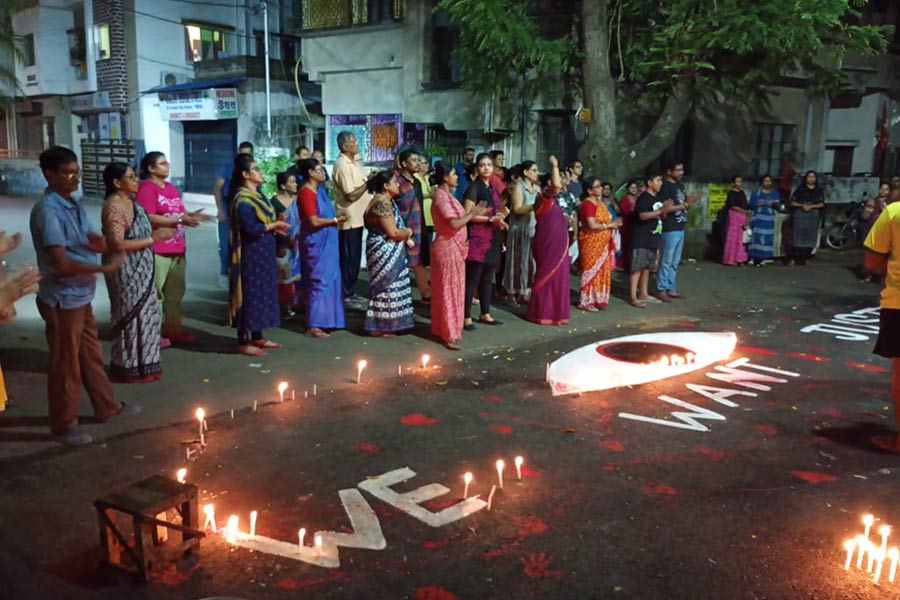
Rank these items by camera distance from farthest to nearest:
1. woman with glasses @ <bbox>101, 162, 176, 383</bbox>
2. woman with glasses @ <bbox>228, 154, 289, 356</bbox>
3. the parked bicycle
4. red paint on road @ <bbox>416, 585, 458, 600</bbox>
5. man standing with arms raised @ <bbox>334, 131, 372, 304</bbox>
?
1. the parked bicycle
2. man standing with arms raised @ <bbox>334, 131, 372, 304</bbox>
3. woman with glasses @ <bbox>228, 154, 289, 356</bbox>
4. woman with glasses @ <bbox>101, 162, 176, 383</bbox>
5. red paint on road @ <bbox>416, 585, 458, 600</bbox>

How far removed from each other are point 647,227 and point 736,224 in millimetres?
5048

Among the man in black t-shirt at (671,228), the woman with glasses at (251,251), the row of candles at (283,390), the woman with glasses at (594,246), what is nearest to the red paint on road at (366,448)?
the row of candles at (283,390)

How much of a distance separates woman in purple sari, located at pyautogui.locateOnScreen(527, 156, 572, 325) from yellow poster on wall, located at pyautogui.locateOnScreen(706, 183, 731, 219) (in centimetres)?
784

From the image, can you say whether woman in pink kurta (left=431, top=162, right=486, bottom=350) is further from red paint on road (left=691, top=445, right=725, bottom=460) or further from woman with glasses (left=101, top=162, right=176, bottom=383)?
red paint on road (left=691, top=445, right=725, bottom=460)

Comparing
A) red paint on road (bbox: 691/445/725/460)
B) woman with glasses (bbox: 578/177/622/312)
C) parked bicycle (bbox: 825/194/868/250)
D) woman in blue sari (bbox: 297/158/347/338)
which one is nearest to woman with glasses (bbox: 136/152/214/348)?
woman in blue sari (bbox: 297/158/347/338)

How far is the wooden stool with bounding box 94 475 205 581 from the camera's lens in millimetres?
3393

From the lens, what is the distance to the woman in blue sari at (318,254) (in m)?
7.57

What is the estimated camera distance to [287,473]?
4.65 meters

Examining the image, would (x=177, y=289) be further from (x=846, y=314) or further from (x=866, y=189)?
(x=866, y=189)

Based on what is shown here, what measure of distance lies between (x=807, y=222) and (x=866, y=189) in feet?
19.3

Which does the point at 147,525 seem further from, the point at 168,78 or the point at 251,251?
the point at 168,78

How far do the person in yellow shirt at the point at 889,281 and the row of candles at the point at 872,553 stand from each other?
1545 millimetres

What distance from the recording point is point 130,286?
5988 millimetres

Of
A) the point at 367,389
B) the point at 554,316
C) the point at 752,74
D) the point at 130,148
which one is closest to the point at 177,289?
the point at 367,389
